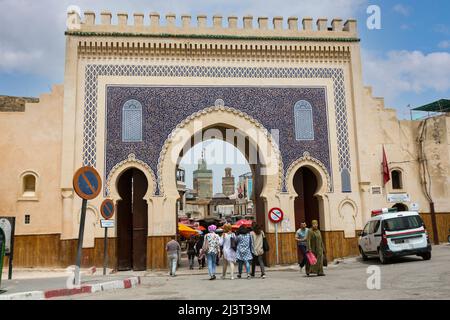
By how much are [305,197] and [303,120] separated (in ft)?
10.3

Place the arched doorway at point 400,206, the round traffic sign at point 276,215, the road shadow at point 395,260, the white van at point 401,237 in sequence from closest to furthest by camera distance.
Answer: the white van at point 401,237
the road shadow at point 395,260
the round traffic sign at point 276,215
the arched doorway at point 400,206

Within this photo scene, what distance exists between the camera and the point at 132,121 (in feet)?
50.9

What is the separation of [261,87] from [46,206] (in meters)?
8.59

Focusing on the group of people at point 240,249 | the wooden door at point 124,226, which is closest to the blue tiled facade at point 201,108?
the wooden door at point 124,226

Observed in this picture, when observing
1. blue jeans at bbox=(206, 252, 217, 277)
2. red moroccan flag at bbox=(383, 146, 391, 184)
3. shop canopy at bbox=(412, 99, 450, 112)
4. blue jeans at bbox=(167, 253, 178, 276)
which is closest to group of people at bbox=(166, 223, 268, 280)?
blue jeans at bbox=(206, 252, 217, 277)

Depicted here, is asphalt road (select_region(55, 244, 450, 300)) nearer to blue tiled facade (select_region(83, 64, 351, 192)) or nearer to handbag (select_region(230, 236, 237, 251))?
handbag (select_region(230, 236, 237, 251))

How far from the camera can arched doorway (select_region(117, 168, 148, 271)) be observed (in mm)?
15422

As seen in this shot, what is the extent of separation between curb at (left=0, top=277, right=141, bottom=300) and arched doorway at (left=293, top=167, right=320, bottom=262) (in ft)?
27.2

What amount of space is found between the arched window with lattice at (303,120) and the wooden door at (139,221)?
19.2 ft

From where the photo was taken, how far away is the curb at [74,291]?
23.0ft

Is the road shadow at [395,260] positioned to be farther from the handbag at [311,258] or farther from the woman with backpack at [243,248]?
the woman with backpack at [243,248]

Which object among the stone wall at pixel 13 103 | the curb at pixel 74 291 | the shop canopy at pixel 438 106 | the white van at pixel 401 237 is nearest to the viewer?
the curb at pixel 74 291

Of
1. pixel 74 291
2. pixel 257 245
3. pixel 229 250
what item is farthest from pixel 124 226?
pixel 74 291
